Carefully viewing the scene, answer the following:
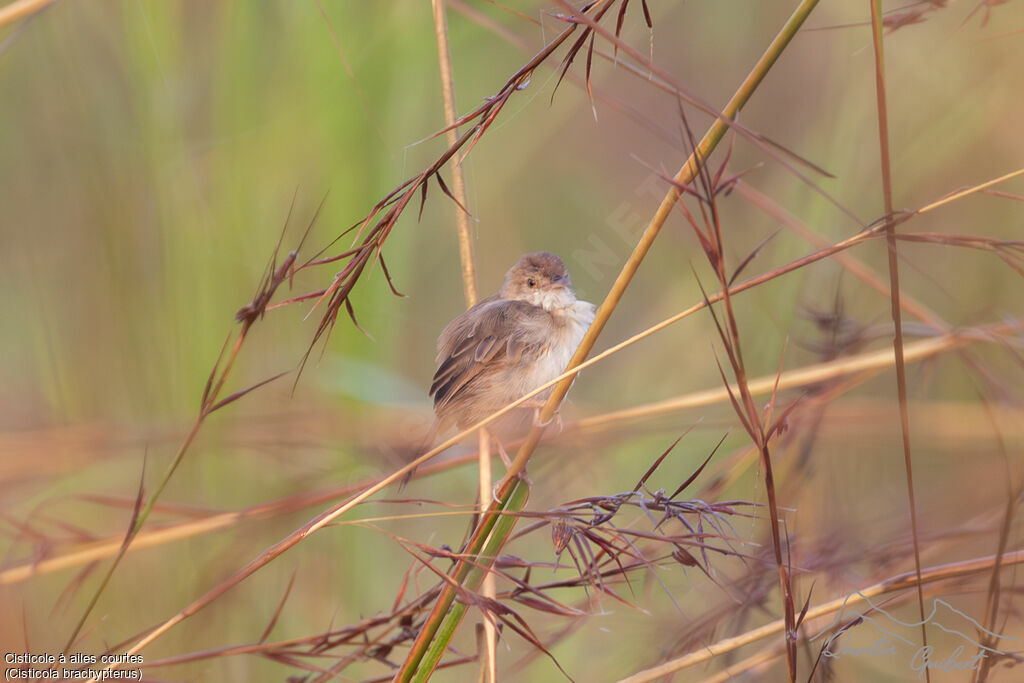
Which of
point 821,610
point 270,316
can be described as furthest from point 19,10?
point 821,610

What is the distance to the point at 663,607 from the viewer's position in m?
2.28

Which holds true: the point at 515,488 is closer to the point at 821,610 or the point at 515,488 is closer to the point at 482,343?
the point at 821,610

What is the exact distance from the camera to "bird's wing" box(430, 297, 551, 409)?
2322 millimetres

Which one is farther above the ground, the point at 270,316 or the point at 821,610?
the point at 270,316

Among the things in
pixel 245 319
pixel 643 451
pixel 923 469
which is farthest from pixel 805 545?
pixel 245 319

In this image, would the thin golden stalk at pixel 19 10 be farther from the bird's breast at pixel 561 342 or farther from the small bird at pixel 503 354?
the bird's breast at pixel 561 342

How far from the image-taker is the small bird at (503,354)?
2.32 meters

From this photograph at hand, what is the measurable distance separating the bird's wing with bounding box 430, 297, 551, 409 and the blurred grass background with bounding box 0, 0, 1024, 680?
0.13 metres

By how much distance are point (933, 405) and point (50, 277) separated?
2.49m

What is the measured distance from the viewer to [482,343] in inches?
93.2

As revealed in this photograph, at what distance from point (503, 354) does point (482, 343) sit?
0.08 metres

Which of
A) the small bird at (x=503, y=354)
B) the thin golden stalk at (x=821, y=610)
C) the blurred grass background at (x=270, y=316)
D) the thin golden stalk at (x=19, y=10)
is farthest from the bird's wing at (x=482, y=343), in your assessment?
the thin golden stalk at (x=19, y=10)

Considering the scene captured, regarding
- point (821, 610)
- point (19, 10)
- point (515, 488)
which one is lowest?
point (821, 610)

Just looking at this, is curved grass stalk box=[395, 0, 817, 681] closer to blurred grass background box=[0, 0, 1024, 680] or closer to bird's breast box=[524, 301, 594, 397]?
blurred grass background box=[0, 0, 1024, 680]
